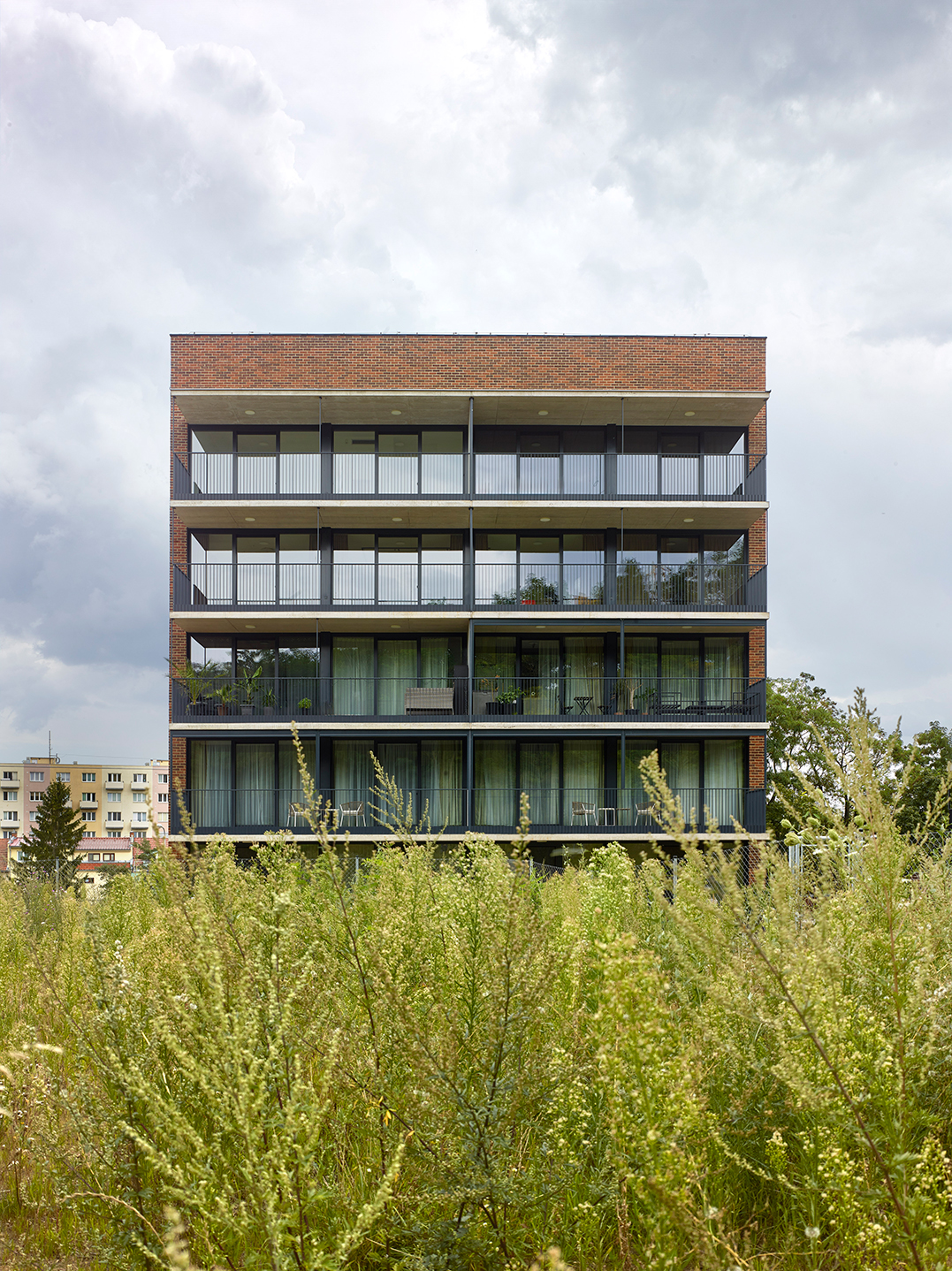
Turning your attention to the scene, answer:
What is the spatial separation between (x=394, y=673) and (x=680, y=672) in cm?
779

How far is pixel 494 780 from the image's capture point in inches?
764

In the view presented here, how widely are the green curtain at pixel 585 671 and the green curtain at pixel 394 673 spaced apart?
166 inches

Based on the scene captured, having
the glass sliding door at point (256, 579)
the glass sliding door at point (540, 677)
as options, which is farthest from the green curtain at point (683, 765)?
the glass sliding door at point (256, 579)

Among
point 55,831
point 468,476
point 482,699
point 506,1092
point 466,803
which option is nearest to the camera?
point 506,1092

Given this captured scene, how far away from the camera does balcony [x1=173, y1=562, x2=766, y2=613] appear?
64.0 feet

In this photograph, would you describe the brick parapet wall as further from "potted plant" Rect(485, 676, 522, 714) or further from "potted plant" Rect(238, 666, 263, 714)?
"potted plant" Rect(485, 676, 522, 714)

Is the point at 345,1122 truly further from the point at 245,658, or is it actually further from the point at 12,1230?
the point at 245,658

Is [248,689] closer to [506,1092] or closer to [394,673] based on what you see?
[394,673]

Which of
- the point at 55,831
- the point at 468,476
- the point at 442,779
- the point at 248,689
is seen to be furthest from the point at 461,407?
the point at 55,831

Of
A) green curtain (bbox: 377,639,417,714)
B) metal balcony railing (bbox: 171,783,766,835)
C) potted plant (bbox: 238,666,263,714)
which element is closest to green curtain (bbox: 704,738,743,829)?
metal balcony railing (bbox: 171,783,766,835)

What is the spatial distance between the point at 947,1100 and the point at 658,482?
1835 centimetres

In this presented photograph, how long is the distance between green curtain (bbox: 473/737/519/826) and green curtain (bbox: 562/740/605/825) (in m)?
1.34

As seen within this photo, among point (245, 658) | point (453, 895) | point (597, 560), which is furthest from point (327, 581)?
point (453, 895)

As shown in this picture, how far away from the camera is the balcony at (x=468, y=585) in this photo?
19500mm
